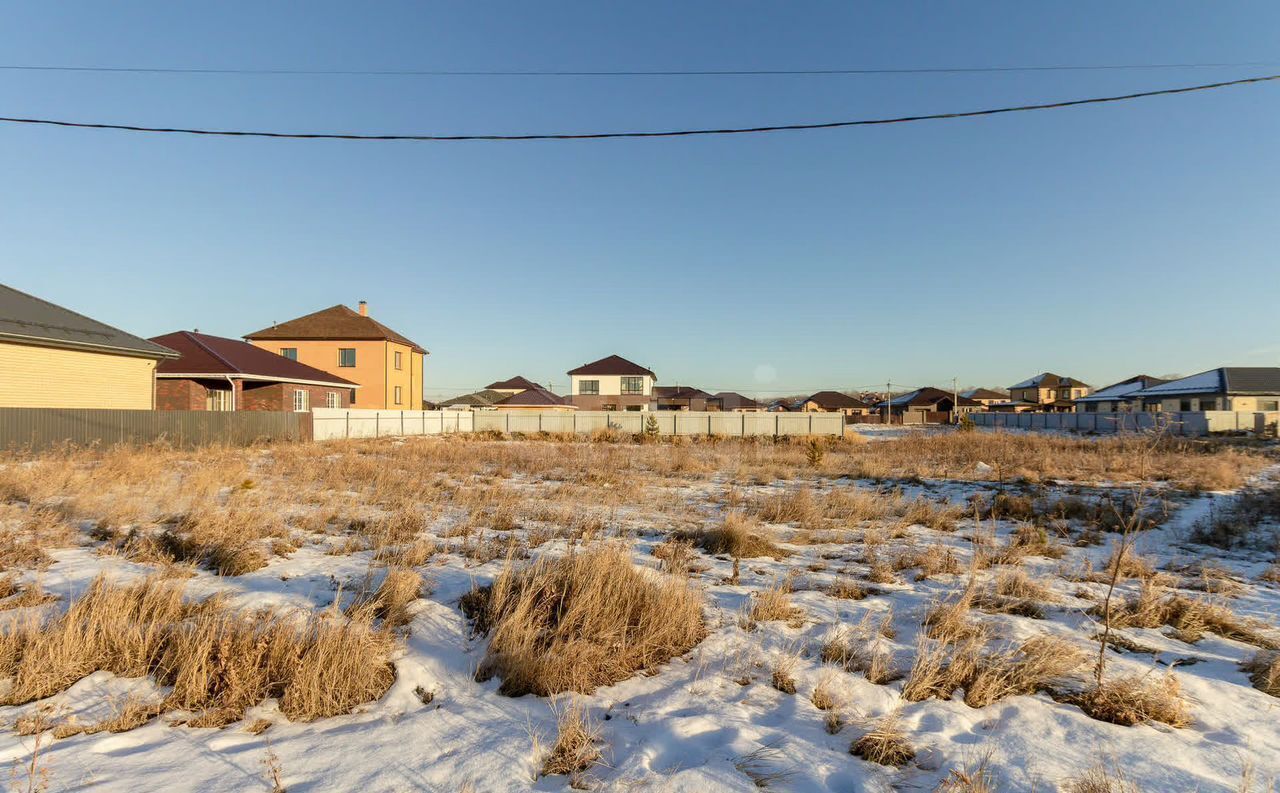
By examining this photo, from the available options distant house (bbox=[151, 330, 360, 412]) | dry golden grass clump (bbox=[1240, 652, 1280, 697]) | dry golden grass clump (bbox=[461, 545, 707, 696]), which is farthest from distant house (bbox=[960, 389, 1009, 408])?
dry golden grass clump (bbox=[461, 545, 707, 696])

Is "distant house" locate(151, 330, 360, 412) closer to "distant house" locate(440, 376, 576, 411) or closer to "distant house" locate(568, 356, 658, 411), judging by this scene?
"distant house" locate(440, 376, 576, 411)

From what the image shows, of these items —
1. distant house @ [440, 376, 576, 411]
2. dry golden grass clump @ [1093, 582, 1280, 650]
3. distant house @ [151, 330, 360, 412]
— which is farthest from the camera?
distant house @ [440, 376, 576, 411]

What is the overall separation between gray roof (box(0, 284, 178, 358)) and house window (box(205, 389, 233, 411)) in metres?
5.43

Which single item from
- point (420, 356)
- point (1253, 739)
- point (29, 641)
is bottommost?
point (1253, 739)

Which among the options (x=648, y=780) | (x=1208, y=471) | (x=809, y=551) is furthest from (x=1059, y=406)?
(x=648, y=780)

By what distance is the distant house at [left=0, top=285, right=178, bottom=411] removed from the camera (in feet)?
54.7

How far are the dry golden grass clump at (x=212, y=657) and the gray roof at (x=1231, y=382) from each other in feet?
199

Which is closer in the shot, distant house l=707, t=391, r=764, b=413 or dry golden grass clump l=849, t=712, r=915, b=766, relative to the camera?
dry golden grass clump l=849, t=712, r=915, b=766

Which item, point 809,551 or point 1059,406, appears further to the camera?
point 1059,406

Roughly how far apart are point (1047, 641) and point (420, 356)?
2018 inches

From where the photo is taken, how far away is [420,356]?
4922 centimetres

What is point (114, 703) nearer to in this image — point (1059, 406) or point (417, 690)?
point (417, 690)

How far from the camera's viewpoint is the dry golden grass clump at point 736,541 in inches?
257

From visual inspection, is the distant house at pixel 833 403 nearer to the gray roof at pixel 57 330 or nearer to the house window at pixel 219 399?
the house window at pixel 219 399
